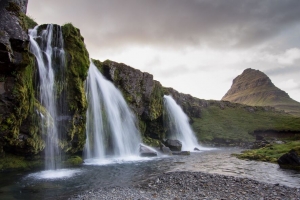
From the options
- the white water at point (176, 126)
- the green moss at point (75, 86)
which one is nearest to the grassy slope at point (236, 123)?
the white water at point (176, 126)

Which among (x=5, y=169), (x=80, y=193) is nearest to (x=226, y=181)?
(x=80, y=193)

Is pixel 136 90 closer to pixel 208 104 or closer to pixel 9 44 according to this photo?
pixel 9 44

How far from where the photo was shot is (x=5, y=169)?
69.7 feet

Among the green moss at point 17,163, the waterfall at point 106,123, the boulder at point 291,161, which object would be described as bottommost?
the boulder at point 291,161

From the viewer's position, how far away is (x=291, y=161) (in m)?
23.9

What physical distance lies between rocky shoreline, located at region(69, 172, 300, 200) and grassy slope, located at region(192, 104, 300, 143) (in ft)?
209

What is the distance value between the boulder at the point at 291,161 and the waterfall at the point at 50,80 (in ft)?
84.1

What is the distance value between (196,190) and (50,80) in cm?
2040

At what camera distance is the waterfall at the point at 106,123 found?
112 ft

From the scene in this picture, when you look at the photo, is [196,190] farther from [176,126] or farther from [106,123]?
[176,126]

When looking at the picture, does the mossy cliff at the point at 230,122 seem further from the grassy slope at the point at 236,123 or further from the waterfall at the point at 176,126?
the waterfall at the point at 176,126

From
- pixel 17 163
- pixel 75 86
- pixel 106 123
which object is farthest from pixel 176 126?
pixel 17 163

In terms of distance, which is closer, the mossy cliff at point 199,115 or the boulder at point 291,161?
the boulder at point 291,161

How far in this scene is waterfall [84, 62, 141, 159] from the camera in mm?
34125
